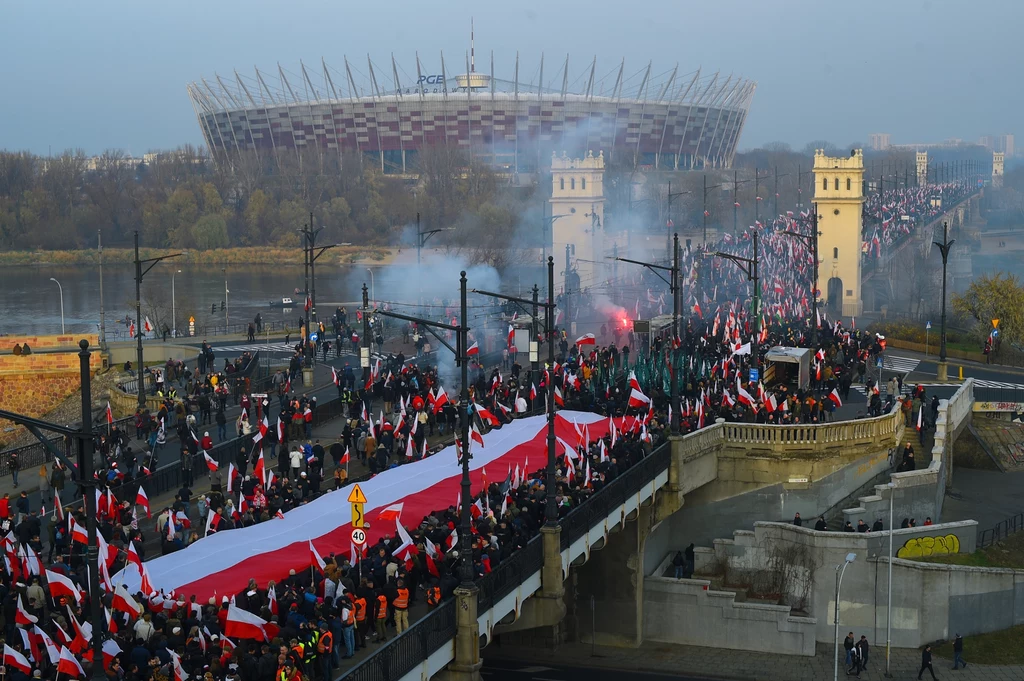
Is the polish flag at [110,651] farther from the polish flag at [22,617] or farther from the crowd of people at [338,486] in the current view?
the polish flag at [22,617]

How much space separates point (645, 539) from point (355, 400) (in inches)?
346

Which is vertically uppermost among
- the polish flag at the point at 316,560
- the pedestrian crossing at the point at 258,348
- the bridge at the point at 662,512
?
the polish flag at the point at 316,560

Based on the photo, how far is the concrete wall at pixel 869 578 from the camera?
31.6m

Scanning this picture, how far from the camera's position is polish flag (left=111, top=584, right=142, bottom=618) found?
18188 mm

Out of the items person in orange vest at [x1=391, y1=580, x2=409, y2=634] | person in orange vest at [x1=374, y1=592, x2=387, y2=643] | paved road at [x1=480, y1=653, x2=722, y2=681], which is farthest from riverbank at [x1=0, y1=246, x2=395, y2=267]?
person in orange vest at [x1=374, y1=592, x2=387, y2=643]

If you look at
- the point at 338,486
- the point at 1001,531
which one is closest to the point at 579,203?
the point at 1001,531

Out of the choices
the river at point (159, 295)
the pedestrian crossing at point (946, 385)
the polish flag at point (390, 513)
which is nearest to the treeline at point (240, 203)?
the river at point (159, 295)

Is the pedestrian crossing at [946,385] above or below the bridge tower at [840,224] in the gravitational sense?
below

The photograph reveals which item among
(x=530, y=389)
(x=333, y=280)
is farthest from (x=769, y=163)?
(x=530, y=389)

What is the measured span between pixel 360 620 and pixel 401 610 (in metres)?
0.70

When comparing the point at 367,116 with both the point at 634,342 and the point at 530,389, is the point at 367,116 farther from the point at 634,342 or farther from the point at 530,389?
the point at 530,389

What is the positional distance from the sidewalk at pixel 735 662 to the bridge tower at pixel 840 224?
43046mm

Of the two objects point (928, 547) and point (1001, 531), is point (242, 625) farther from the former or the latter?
point (1001, 531)

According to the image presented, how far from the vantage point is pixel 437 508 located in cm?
2498
